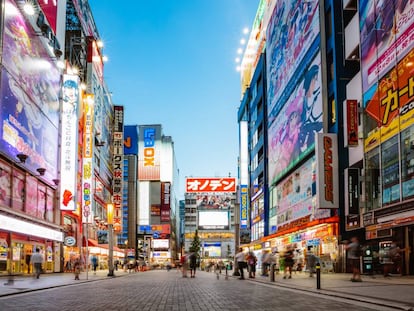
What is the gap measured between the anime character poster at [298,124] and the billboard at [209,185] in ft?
268

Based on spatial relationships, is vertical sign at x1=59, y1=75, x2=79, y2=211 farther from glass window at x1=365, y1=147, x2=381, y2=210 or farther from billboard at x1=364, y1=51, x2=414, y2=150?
billboard at x1=364, y1=51, x2=414, y2=150

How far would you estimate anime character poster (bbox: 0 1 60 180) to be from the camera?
3616 centimetres

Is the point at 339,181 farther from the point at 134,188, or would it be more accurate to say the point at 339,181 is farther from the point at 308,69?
the point at 134,188

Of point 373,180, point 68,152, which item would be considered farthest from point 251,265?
point 68,152

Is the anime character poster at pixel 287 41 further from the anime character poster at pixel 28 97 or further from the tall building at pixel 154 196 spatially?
the tall building at pixel 154 196

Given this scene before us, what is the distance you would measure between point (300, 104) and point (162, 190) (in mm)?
122395

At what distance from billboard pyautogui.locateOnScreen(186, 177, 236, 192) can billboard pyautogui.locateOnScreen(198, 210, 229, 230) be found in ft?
21.4

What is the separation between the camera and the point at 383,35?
2769 cm

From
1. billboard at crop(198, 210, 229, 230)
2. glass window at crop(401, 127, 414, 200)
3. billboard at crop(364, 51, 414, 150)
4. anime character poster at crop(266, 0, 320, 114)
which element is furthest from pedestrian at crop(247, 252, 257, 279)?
billboard at crop(198, 210, 229, 230)

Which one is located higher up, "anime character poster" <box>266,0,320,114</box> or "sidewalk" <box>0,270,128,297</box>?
"anime character poster" <box>266,0,320,114</box>

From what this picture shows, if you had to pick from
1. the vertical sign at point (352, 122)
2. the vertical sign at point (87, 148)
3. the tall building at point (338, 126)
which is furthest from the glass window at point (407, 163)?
the vertical sign at point (87, 148)

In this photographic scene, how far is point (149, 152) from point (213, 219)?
146 ft

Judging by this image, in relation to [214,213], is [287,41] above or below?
above

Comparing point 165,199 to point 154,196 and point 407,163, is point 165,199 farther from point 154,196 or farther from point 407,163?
point 407,163
